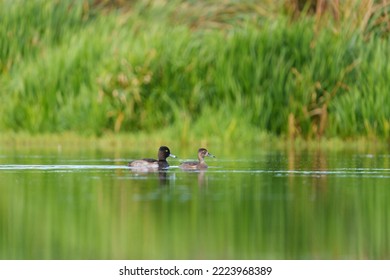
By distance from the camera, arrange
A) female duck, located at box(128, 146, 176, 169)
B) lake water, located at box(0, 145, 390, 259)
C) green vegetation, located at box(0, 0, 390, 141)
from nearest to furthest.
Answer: lake water, located at box(0, 145, 390, 259), female duck, located at box(128, 146, 176, 169), green vegetation, located at box(0, 0, 390, 141)

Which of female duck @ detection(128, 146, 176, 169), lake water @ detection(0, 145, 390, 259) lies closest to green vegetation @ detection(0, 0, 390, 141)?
lake water @ detection(0, 145, 390, 259)

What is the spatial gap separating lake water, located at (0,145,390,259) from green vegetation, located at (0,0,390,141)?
4.05 m

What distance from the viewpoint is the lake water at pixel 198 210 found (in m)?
10.2

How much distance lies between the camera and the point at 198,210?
1241 cm

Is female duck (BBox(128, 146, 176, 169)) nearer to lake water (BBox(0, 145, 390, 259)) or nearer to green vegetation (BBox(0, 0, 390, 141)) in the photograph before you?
lake water (BBox(0, 145, 390, 259))

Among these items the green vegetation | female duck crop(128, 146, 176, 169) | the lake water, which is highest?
the green vegetation

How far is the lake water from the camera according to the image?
10.2 m

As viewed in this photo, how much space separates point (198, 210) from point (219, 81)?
36.5 feet

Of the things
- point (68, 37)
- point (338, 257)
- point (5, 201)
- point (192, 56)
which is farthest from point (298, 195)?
point (68, 37)

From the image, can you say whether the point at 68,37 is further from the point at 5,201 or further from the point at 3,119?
the point at 5,201

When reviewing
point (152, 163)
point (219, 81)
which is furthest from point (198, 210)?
point (219, 81)

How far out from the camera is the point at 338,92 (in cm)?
2325

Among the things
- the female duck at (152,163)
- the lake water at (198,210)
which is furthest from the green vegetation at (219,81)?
the female duck at (152,163)

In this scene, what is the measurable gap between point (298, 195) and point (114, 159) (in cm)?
A: 580
